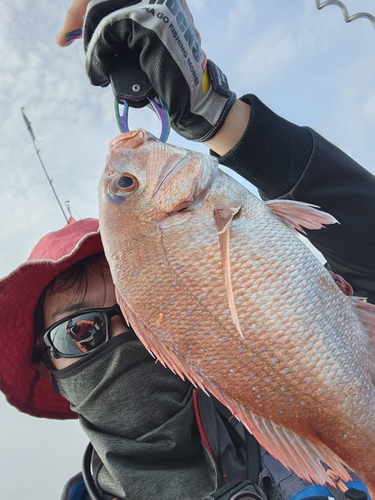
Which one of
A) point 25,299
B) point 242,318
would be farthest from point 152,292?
point 25,299

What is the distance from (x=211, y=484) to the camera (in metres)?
1.81

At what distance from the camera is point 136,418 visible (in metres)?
1.78

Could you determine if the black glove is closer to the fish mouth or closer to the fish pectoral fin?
the fish mouth

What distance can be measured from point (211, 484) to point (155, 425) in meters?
0.39

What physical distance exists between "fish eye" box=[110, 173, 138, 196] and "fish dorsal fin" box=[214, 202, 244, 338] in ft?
1.14

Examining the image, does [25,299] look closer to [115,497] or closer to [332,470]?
[115,497]

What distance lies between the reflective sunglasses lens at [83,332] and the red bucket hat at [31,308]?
0.95 feet

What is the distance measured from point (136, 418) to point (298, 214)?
1.22m

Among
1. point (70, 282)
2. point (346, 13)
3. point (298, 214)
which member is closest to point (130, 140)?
point (298, 214)

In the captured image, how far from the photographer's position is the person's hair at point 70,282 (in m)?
1.94

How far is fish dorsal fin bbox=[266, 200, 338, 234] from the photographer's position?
1.31m

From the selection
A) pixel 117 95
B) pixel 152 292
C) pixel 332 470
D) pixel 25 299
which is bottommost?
pixel 332 470

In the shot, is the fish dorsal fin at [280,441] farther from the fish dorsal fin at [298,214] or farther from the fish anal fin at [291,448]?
the fish dorsal fin at [298,214]

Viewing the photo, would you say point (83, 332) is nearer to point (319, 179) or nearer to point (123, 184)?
point (123, 184)
